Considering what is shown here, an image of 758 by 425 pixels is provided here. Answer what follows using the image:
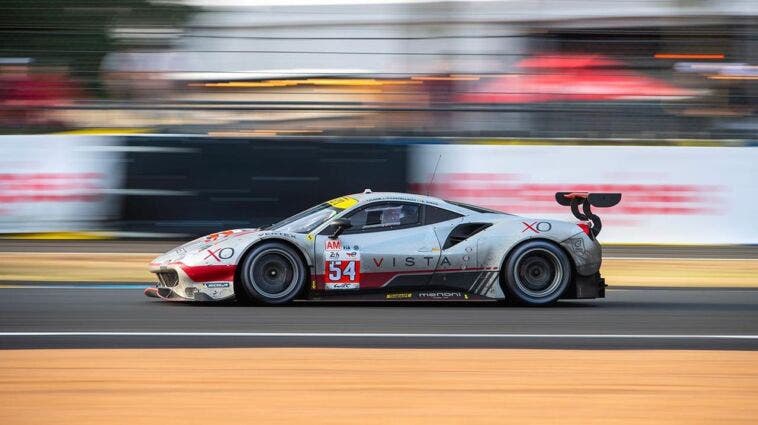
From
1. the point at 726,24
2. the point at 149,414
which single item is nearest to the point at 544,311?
the point at 149,414

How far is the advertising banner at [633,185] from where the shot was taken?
44.8 ft

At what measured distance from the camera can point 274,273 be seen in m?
8.59

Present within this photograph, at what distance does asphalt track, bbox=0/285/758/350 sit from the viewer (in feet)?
22.5

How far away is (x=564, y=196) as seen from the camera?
30.1 ft

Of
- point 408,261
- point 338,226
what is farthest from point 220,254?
point 408,261

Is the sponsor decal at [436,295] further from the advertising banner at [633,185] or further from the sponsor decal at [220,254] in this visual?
the advertising banner at [633,185]

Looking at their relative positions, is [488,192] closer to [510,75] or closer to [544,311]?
[510,75]

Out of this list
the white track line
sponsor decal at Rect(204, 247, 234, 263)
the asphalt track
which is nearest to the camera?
the asphalt track

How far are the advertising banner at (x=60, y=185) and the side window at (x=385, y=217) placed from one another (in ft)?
18.4

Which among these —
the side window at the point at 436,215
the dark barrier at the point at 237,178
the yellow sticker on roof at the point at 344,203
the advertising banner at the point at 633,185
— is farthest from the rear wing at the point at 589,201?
the dark barrier at the point at 237,178

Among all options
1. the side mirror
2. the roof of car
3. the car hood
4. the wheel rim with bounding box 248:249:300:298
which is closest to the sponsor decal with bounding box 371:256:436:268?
the side mirror

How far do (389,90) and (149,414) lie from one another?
33.2ft

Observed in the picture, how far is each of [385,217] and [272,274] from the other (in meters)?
0.98

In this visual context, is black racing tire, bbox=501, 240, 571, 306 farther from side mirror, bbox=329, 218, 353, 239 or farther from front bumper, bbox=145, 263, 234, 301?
front bumper, bbox=145, 263, 234, 301
